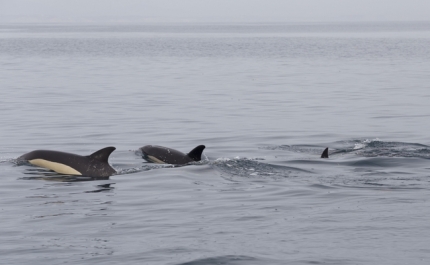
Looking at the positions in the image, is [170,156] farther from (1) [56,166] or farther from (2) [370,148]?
(2) [370,148]

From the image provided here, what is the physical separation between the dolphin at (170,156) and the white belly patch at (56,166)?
211cm

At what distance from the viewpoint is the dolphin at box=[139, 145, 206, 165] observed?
14742 mm

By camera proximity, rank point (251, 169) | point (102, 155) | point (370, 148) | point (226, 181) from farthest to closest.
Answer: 1. point (370, 148)
2. point (251, 169)
3. point (102, 155)
4. point (226, 181)

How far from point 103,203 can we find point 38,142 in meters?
7.61

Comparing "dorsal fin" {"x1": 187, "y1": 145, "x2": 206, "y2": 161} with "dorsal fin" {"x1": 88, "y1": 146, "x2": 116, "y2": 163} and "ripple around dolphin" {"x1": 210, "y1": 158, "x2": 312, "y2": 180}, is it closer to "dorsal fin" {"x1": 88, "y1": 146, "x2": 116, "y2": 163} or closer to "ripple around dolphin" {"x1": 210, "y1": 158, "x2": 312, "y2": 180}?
"ripple around dolphin" {"x1": 210, "y1": 158, "x2": 312, "y2": 180}

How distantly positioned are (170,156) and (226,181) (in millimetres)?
2162

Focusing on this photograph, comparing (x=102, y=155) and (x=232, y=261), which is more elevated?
(x=102, y=155)

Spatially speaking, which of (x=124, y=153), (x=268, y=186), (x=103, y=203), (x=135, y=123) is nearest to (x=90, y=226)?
(x=103, y=203)

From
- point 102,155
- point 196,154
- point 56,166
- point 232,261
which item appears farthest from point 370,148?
point 232,261

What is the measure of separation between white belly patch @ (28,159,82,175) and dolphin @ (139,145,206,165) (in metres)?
2.11

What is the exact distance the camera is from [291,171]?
14.4m

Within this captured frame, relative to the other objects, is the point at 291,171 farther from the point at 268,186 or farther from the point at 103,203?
the point at 103,203

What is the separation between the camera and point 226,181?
A: 43.2 ft

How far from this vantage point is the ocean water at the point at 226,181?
900cm
